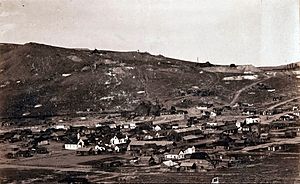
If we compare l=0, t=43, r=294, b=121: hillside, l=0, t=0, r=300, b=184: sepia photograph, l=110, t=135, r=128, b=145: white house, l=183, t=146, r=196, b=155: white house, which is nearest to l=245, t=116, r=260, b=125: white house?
l=0, t=0, r=300, b=184: sepia photograph

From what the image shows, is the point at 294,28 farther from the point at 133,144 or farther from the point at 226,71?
the point at 133,144

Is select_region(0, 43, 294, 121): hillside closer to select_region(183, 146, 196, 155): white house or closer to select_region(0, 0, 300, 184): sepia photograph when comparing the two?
select_region(0, 0, 300, 184): sepia photograph

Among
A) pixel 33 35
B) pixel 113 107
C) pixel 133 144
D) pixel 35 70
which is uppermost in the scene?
pixel 33 35

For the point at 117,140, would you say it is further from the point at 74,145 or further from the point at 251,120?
the point at 251,120

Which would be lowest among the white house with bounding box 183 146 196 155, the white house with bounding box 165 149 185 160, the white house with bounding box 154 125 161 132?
the white house with bounding box 165 149 185 160

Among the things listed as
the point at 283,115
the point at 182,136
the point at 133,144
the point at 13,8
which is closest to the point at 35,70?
the point at 13,8

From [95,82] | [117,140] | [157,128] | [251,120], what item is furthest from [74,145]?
[251,120]

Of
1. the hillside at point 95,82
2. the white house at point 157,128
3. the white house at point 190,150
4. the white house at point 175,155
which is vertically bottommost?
the white house at point 175,155

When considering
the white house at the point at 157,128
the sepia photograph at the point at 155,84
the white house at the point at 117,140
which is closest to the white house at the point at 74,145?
the sepia photograph at the point at 155,84

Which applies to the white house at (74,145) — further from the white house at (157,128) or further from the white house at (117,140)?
the white house at (157,128)
